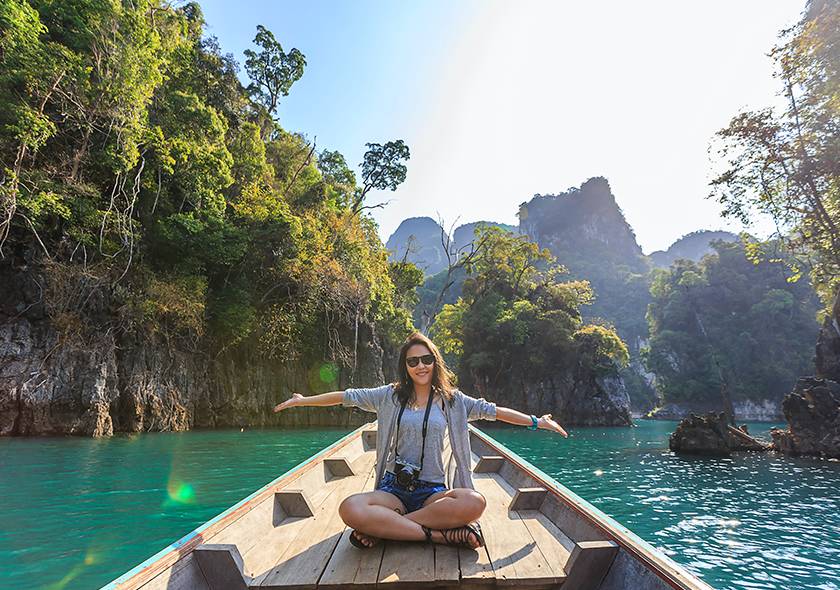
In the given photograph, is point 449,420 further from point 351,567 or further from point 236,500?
point 236,500

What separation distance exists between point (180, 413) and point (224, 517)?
46.9 ft

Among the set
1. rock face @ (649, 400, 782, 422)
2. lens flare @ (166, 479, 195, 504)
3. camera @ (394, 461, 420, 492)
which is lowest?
rock face @ (649, 400, 782, 422)

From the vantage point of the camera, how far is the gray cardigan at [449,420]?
8.68 feet

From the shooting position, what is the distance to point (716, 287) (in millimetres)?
49562

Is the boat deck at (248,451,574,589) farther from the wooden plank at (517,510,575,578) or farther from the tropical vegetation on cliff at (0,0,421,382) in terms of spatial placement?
the tropical vegetation on cliff at (0,0,421,382)

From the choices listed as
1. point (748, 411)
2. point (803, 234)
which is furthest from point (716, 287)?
point (803, 234)

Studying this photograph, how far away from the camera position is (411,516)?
2402mm

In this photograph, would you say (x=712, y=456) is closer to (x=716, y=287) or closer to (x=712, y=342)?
(x=712, y=342)

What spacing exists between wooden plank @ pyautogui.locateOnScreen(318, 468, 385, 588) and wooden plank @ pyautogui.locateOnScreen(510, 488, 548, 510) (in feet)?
3.94

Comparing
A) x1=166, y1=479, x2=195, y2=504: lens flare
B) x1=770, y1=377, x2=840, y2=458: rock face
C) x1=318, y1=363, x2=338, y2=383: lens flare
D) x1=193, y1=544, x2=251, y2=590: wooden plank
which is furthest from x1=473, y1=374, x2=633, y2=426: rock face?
x1=193, y1=544, x2=251, y2=590: wooden plank

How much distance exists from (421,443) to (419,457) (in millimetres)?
88

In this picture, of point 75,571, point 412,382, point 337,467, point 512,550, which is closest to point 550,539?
point 512,550

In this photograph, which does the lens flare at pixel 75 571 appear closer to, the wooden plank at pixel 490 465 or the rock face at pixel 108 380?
the wooden plank at pixel 490 465

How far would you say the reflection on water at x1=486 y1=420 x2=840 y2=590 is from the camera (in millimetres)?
4504
